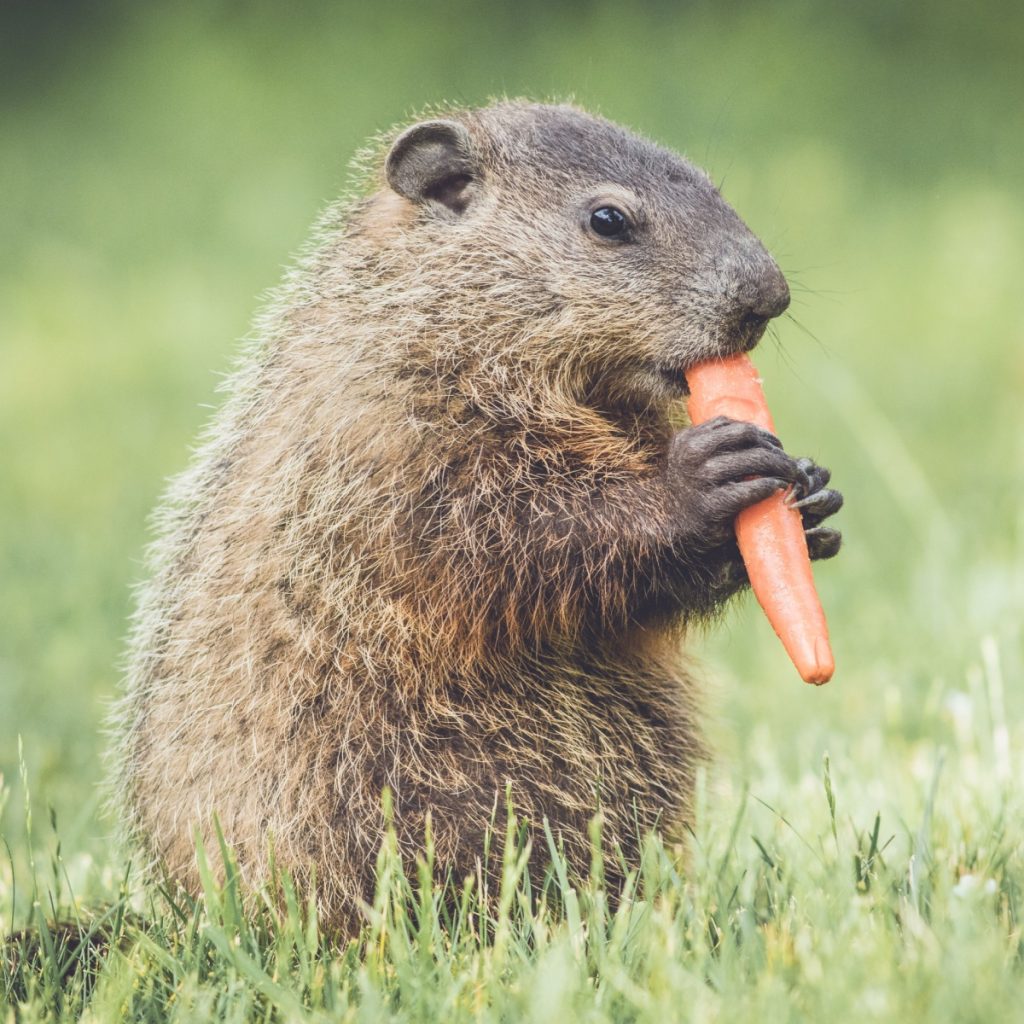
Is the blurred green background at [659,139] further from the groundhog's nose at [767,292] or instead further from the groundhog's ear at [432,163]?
the groundhog's nose at [767,292]

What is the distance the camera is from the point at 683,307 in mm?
3643

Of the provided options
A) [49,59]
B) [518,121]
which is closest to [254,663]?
[518,121]

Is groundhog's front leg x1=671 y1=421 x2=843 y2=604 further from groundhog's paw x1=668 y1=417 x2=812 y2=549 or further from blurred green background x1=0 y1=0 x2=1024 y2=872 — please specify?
blurred green background x1=0 y1=0 x2=1024 y2=872

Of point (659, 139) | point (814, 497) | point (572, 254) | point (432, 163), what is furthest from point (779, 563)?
point (659, 139)

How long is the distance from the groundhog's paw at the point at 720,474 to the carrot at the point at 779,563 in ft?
0.19

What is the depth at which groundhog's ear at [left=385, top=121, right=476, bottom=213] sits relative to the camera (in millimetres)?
3918

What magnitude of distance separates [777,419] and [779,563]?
5.32 meters

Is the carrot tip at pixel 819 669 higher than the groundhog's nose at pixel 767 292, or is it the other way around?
the groundhog's nose at pixel 767 292

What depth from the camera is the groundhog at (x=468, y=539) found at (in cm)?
342

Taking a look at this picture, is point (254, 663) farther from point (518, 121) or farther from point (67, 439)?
point (67, 439)

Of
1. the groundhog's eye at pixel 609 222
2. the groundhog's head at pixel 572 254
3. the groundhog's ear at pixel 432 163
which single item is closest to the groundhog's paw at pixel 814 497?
the groundhog's head at pixel 572 254

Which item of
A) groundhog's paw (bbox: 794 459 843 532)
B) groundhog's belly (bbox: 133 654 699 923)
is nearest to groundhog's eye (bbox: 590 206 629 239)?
groundhog's paw (bbox: 794 459 843 532)

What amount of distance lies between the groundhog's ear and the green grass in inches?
33.0

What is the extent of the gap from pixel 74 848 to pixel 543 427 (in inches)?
70.9
